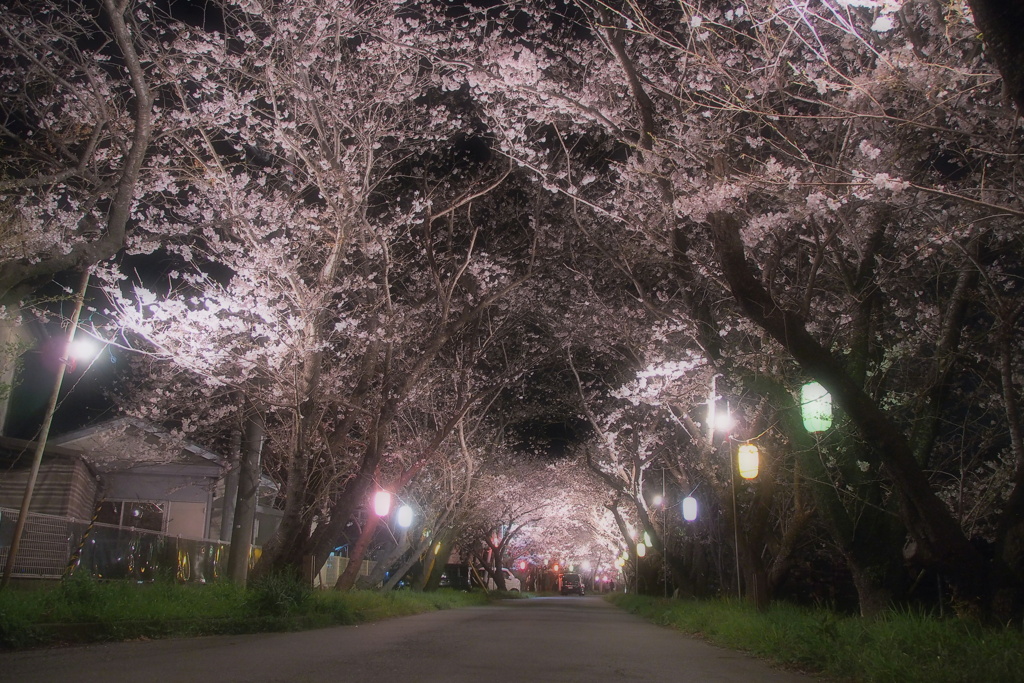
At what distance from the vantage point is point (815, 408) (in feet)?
33.5

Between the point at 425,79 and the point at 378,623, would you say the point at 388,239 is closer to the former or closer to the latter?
the point at 425,79

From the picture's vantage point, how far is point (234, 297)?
1397cm

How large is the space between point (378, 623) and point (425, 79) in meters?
11.2

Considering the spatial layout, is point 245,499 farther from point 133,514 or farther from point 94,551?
point 133,514

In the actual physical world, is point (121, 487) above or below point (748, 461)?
above

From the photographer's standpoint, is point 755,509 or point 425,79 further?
point 755,509

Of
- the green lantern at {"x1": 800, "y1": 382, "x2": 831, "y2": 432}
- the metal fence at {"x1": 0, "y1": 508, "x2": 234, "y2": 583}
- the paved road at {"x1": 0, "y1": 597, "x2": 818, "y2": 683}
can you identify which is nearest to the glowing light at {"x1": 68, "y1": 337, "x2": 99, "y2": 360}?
the metal fence at {"x1": 0, "y1": 508, "x2": 234, "y2": 583}

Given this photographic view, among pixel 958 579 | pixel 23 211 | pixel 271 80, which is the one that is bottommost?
pixel 958 579

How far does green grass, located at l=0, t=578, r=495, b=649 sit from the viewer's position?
859 cm

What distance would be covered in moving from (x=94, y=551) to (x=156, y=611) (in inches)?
183

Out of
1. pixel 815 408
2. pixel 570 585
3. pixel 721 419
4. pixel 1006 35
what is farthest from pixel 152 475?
pixel 570 585

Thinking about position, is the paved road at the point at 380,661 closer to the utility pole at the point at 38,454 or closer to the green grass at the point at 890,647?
the green grass at the point at 890,647

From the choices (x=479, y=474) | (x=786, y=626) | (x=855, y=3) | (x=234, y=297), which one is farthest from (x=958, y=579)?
(x=479, y=474)

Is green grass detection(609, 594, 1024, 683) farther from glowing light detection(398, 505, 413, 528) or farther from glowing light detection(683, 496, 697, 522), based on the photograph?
glowing light detection(398, 505, 413, 528)
